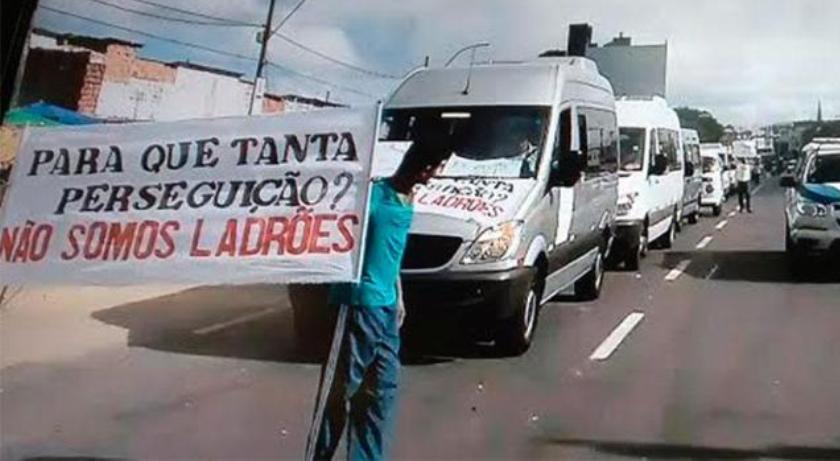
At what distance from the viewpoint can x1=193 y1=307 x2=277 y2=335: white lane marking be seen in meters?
9.22

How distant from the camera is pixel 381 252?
4770mm

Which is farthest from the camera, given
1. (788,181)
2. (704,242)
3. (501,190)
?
(704,242)

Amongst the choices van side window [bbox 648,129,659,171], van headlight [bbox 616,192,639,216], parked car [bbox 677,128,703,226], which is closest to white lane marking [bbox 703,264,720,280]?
van headlight [bbox 616,192,639,216]

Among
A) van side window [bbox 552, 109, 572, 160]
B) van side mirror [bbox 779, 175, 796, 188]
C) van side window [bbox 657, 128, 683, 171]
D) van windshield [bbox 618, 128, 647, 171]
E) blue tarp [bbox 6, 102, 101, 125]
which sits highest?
van side window [bbox 657, 128, 683, 171]

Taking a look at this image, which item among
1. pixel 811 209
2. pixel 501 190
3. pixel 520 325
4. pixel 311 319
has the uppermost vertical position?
pixel 811 209

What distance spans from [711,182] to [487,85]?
20792 mm

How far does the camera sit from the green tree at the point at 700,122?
2118cm

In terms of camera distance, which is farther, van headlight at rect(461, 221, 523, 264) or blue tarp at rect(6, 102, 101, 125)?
van headlight at rect(461, 221, 523, 264)

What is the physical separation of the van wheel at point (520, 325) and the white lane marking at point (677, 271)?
5600 millimetres

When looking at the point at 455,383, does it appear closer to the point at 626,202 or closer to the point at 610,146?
the point at 610,146

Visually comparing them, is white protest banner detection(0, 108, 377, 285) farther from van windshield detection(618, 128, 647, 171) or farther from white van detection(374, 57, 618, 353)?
van windshield detection(618, 128, 647, 171)

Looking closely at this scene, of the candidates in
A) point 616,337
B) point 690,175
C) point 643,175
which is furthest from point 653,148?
point 616,337

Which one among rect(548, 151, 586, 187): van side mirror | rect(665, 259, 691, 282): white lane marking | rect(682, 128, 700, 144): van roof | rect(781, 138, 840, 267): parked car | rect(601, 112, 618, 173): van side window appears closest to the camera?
rect(548, 151, 586, 187): van side mirror

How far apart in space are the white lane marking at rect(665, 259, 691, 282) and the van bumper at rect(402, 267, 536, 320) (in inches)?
249
